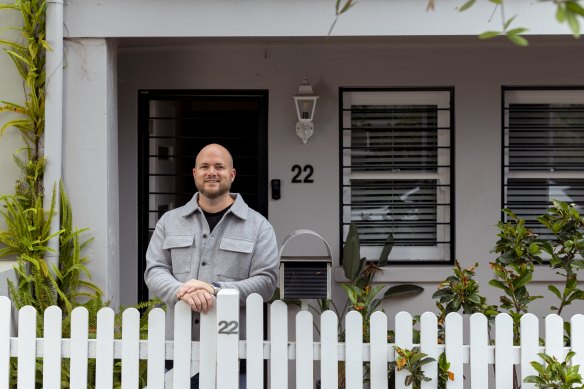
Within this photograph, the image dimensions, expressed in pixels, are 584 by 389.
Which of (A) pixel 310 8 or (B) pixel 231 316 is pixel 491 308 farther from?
(A) pixel 310 8

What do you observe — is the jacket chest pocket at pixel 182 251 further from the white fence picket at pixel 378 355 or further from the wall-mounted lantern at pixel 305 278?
the white fence picket at pixel 378 355

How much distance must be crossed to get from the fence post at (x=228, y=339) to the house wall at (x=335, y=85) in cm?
309

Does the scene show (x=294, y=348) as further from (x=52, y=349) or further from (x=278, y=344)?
(x=52, y=349)

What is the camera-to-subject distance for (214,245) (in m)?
4.66

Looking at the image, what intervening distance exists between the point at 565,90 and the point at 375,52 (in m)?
1.60

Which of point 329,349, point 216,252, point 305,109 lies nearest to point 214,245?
point 216,252

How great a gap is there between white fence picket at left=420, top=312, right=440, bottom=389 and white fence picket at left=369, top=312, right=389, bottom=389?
7.1 inches

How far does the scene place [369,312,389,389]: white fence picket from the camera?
4.34 metres

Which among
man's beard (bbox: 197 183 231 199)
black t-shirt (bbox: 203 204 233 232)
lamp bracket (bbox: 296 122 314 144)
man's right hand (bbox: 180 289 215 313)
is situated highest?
lamp bracket (bbox: 296 122 314 144)

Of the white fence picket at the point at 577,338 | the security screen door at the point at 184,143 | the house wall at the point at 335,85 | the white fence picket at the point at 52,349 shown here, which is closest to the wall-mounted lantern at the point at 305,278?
the white fence picket at the point at 52,349

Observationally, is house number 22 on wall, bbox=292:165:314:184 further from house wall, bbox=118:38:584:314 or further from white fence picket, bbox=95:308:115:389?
white fence picket, bbox=95:308:115:389

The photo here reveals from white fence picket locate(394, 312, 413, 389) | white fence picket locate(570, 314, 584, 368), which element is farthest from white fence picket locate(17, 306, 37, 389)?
white fence picket locate(570, 314, 584, 368)

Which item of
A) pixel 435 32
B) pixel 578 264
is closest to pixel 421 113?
pixel 435 32

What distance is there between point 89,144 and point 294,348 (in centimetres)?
235
